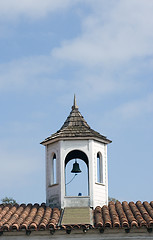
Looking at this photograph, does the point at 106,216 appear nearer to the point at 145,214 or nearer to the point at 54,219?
the point at 145,214

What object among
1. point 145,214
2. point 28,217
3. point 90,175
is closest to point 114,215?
point 145,214

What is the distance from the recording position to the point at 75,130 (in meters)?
21.5

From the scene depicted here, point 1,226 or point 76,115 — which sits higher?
point 76,115

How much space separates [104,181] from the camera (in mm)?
21438

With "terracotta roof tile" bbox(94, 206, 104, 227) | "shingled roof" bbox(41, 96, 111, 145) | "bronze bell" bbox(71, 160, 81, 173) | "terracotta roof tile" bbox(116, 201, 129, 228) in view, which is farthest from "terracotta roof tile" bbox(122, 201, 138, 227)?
"shingled roof" bbox(41, 96, 111, 145)

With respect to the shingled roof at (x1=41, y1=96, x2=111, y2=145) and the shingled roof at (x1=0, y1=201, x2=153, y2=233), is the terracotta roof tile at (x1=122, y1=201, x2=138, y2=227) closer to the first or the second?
the shingled roof at (x1=0, y1=201, x2=153, y2=233)

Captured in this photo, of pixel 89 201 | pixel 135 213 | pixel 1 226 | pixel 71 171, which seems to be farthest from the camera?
pixel 71 171

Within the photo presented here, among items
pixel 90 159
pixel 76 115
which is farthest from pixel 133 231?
pixel 76 115

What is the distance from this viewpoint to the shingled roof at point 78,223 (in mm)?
17859

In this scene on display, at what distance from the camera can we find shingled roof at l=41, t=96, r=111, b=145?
21.1 m

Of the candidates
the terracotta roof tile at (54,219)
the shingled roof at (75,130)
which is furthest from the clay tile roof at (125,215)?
the shingled roof at (75,130)

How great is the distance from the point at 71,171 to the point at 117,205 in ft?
8.09

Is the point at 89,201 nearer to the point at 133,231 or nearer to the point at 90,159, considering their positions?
the point at 90,159

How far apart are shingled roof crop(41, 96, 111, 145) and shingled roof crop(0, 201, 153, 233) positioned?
2.62 metres
